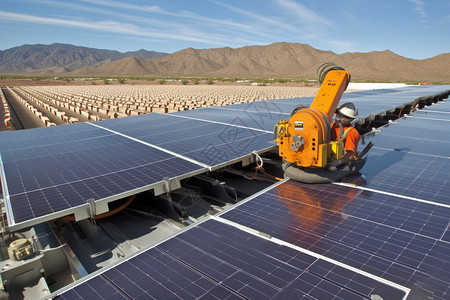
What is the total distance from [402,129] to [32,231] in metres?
12.6

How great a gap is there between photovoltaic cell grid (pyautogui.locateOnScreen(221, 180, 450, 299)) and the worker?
22.7 inches

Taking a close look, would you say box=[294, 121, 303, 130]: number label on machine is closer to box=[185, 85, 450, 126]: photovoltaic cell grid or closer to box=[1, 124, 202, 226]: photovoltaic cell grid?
box=[1, 124, 202, 226]: photovoltaic cell grid

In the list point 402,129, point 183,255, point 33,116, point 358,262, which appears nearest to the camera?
point 358,262

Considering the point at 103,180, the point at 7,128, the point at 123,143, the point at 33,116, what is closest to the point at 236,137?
the point at 123,143

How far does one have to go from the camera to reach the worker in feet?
19.0

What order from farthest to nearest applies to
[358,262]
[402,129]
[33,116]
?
[33,116]
[402,129]
[358,262]

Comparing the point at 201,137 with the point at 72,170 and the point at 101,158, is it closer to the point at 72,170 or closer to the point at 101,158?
the point at 101,158

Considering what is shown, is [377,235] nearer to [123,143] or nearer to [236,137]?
[236,137]

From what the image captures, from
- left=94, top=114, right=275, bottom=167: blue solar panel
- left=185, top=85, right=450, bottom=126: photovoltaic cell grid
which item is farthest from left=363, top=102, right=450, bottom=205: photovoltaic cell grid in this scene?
left=94, top=114, right=275, bottom=167: blue solar panel

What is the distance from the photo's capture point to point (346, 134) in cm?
588

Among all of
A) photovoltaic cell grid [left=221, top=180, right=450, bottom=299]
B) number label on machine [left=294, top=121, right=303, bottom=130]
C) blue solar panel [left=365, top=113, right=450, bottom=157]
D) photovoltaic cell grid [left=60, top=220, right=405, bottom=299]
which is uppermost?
number label on machine [left=294, top=121, right=303, bottom=130]

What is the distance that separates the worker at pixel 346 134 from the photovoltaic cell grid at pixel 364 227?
22.7 inches

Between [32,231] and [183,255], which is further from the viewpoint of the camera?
[32,231]

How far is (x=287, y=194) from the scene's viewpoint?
5.57 m
